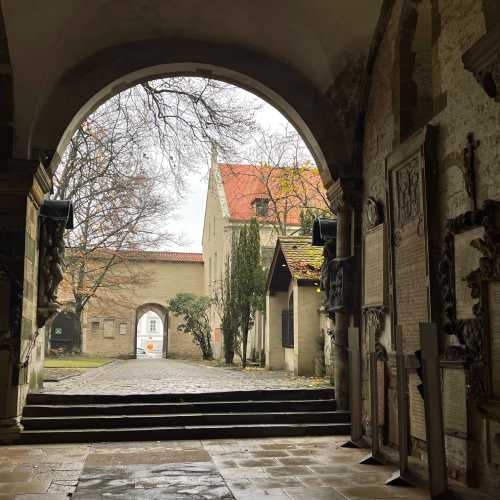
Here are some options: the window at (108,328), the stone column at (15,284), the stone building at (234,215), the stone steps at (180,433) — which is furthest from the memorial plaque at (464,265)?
the window at (108,328)

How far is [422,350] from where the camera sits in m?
4.68

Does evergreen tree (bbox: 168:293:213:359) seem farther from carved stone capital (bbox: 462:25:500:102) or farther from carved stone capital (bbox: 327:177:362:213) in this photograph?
carved stone capital (bbox: 462:25:500:102)

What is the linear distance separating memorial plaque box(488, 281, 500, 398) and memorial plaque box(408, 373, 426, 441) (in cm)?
136

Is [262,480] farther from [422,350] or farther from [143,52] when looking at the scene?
[143,52]

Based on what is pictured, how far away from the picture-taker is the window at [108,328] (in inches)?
1313

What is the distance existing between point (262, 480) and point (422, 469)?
5.00ft

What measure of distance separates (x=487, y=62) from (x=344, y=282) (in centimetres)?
417

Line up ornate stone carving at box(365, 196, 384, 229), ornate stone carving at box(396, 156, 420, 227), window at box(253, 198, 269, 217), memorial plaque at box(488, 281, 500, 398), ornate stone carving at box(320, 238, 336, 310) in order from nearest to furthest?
memorial plaque at box(488, 281, 500, 398)
ornate stone carving at box(396, 156, 420, 227)
ornate stone carving at box(365, 196, 384, 229)
ornate stone carving at box(320, 238, 336, 310)
window at box(253, 198, 269, 217)

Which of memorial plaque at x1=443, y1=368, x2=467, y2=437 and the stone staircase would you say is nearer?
memorial plaque at x1=443, y1=368, x2=467, y2=437

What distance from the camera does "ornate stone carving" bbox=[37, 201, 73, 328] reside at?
8.41 metres

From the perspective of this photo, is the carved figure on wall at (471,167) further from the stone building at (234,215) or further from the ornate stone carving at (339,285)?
the stone building at (234,215)

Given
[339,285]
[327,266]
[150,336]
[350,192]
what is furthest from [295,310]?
[150,336]

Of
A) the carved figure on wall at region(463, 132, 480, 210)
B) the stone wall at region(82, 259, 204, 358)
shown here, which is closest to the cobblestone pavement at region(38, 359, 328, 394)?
the carved figure on wall at region(463, 132, 480, 210)

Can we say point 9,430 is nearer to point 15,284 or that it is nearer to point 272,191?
point 15,284
